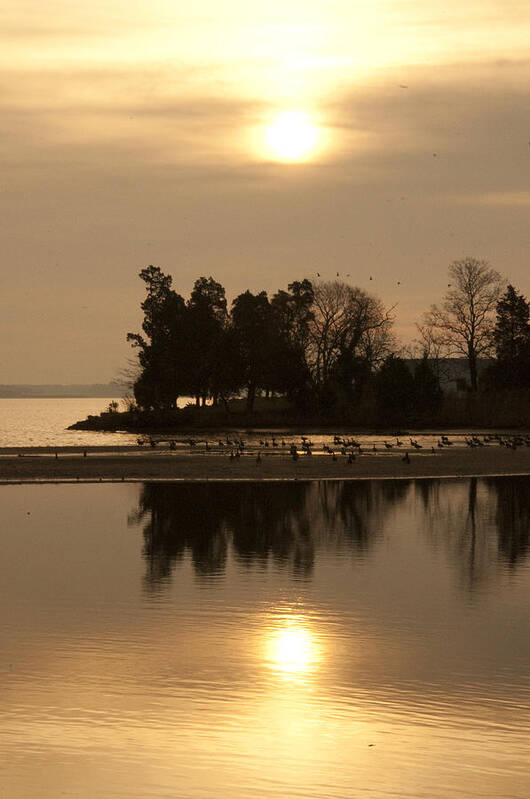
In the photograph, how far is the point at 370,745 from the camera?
12820 mm

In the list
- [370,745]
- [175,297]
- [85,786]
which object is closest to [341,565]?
[370,745]

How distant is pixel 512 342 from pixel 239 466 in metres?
77.1

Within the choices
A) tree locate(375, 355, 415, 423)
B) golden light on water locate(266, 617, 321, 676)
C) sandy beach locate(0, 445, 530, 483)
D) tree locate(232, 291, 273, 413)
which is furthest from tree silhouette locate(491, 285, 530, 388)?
golden light on water locate(266, 617, 321, 676)

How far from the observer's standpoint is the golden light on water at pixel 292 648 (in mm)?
16514

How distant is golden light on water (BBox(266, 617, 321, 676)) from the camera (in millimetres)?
16514

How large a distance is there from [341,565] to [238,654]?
9.43m

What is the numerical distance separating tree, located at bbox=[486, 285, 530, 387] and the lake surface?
317ft

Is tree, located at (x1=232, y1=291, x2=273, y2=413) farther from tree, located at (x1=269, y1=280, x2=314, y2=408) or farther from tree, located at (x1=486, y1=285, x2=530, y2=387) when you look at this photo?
tree, located at (x1=486, y1=285, x2=530, y2=387)

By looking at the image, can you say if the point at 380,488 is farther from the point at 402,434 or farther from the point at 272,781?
the point at 402,434

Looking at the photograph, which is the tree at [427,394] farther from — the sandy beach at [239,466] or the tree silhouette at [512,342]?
the sandy beach at [239,466]

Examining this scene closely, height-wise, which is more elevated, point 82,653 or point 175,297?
point 175,297

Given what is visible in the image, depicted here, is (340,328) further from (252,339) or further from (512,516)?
(512,516)

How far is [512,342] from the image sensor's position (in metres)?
131

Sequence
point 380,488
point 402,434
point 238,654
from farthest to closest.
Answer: point 402,434 → point 380,488 → point 238,654
